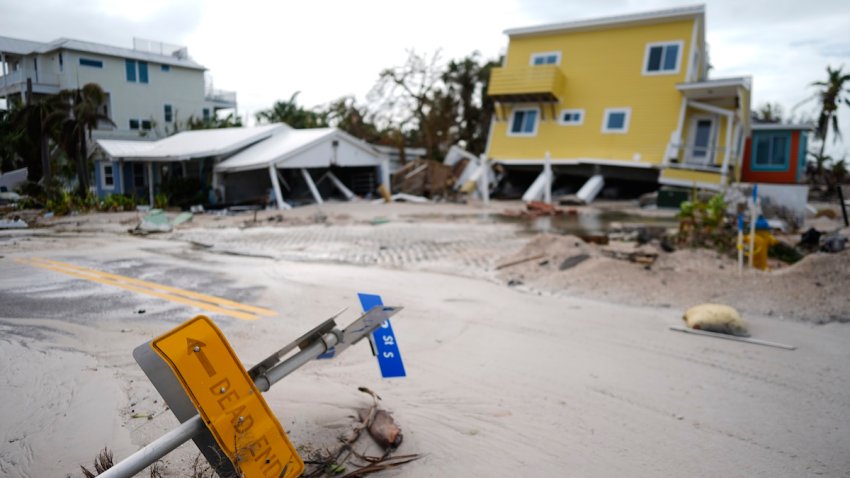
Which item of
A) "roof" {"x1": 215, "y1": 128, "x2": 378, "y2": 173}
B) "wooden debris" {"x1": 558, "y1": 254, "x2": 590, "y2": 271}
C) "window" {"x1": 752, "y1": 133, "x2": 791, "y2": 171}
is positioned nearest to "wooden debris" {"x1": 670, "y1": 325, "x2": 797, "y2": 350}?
"wooden debris" {"x1": 558, "y1": 254, "x2": 590, "y2": 271}

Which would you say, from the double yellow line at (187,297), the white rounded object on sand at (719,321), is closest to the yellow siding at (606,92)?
the white rounded object on sand at (719,321)

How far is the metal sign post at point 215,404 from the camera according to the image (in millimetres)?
2291

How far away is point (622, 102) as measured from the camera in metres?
29.1

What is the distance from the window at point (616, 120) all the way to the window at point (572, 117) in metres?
1.24

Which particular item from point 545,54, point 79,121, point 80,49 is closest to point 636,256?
point 79,121

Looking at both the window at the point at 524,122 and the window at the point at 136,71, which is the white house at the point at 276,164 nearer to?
the window at the point at 524,122

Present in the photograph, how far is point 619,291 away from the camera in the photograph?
8586mm

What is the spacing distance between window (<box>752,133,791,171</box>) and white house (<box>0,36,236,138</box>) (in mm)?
32611

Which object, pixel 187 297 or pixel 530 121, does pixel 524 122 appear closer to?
pixel 530 121

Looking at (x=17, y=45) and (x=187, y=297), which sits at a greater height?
(x=17, y=45)

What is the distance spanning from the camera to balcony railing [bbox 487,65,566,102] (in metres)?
29.8

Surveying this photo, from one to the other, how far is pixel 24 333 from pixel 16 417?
816 mm

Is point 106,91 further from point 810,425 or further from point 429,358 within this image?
point 810,425

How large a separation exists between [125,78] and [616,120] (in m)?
27.1
